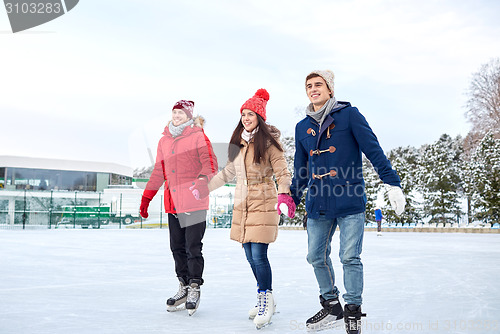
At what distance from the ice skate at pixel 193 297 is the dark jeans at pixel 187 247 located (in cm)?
5

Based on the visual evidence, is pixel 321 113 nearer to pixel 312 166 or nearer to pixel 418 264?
pixel 312 166

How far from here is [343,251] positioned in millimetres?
2900

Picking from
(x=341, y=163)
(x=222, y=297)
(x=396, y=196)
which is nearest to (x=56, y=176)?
(x=222, y=297)

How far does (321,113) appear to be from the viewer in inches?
122

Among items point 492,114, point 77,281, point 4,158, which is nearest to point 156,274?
point 77,281

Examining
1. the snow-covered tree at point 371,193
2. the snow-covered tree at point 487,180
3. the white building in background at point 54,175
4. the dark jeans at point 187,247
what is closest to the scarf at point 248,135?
the dark jeans at point 187,247

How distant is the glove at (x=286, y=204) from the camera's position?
3.23 meters

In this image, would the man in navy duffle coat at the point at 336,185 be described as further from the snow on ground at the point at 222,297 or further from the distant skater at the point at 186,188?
the distant skater at the point at 186,188

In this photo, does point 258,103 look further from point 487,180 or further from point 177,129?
point 487,180

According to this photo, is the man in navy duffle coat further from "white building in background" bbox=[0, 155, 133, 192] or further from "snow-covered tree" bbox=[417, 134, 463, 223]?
"white building in background" bbox=[0, 155, 133, 192]

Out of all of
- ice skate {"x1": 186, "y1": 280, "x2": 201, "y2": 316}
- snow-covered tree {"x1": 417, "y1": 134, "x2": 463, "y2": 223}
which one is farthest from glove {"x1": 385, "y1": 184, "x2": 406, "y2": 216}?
snow-covered tree {"x1": 417, "y1": 134, "x2": 463, "y2": 223}

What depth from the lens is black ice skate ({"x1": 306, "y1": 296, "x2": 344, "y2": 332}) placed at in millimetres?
3020

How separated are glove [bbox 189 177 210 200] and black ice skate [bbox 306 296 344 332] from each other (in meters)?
1.20

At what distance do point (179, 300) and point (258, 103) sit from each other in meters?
1.66
